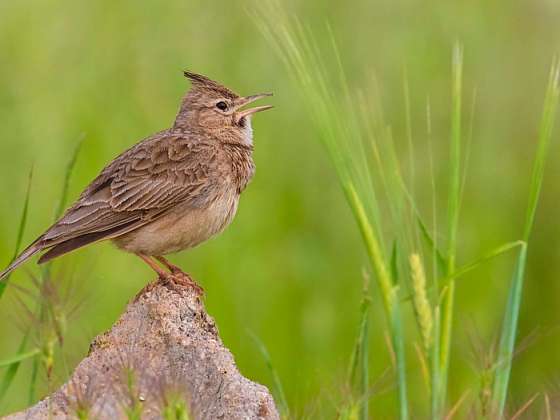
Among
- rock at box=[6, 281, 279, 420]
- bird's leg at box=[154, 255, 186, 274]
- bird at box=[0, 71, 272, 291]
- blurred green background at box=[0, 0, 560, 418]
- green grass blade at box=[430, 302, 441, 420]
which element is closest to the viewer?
rock at box=[6, 281, 279, 420]

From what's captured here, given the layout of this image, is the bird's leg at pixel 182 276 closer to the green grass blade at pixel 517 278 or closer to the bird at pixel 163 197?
the bird at pixel 163 197

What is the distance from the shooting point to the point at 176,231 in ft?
23.0

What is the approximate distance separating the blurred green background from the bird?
6.21 ft

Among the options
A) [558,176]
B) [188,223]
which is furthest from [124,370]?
[558,176]

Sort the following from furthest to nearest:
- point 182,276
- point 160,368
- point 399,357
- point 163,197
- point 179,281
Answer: point 163,197 < point 182,276 < point 179,281 < point 399,357 < point 160,368

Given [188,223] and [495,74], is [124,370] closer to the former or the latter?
[188,223]

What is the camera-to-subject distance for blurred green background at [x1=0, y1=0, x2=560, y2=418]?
957cm

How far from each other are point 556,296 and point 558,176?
111 centimetres

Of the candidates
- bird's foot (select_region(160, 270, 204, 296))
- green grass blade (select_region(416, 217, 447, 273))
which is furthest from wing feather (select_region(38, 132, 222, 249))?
green grass blade (select_region(416, 217, 447, 273))

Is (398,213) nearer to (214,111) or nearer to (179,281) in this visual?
(179,281)

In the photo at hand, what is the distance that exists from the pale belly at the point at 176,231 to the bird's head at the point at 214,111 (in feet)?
1.95

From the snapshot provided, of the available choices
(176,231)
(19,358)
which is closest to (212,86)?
(176,231)

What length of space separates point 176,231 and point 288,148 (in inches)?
142

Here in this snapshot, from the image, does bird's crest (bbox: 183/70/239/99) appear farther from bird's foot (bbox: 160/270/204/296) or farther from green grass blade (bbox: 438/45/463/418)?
green grass blade (bbox: 438/45/463/418)
